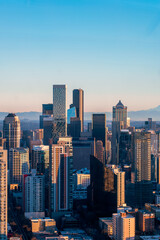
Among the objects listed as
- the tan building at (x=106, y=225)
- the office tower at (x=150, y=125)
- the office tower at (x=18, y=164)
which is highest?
the office tower at (x=150, y=125)

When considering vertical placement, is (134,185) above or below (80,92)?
below

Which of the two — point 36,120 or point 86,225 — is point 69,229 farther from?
point 36,120

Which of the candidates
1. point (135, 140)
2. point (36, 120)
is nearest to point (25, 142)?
point (36, 120)

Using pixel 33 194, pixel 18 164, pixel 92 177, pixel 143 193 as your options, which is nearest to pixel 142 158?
pixel 143 193

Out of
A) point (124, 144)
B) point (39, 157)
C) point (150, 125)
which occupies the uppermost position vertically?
point (150, 125)

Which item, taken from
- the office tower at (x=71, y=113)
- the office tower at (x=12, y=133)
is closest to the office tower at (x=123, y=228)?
the office tower at (x=12, y=133)

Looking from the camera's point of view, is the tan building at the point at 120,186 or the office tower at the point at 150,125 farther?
the office tower at the point at 150,125

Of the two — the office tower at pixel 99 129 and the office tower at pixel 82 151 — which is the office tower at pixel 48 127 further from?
the office tower at pixel 99 129

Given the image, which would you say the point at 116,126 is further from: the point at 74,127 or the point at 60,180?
the point at 60,180
